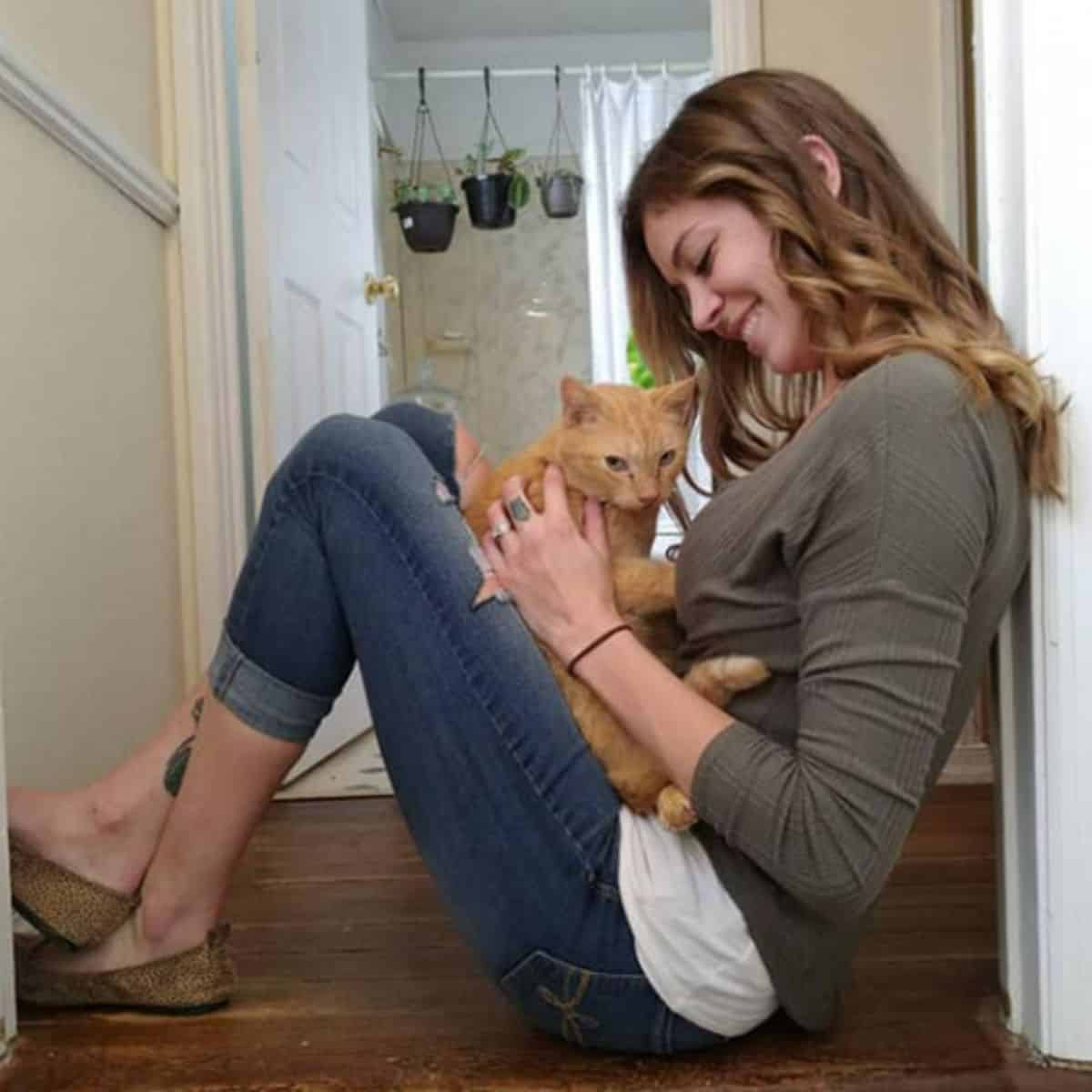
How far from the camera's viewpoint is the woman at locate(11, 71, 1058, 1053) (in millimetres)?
900

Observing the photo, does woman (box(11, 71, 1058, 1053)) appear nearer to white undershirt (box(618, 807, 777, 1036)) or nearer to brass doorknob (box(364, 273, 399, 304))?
white undershirt (box(618, 807, 777, 1036))

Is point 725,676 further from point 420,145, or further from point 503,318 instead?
point 420,145

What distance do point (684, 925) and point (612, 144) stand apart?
4.10m

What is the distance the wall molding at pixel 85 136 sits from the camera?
1527 millimetres

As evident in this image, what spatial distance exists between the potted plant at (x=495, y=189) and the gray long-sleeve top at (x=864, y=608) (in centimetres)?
386

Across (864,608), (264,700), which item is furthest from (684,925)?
(264,700)

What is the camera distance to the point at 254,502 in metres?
2.46

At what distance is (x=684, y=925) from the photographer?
39.5 inches

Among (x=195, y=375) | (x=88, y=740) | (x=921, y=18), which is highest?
(x=921, y=18)

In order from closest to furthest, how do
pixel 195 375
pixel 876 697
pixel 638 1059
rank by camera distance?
pixel 876 697, pixel 638 1059, pixel 195 375

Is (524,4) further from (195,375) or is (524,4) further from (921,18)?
(195,375)

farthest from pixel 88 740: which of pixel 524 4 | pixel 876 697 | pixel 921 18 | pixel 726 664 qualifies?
pixel 524 4

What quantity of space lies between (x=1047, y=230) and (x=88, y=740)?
136 cm

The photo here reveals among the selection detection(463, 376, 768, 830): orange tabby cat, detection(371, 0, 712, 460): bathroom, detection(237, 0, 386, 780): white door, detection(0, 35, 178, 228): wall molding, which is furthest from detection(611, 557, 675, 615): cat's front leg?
detection(371, 0, 712, 460): bathroom
